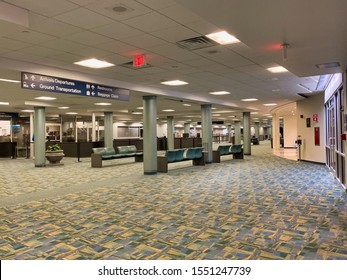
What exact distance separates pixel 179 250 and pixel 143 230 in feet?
3.16

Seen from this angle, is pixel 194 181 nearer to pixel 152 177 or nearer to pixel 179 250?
pixel 152 177

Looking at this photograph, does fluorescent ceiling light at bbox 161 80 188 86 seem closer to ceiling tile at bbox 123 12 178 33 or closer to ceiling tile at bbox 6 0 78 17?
ceiling tile at bbox 123 12 178 33

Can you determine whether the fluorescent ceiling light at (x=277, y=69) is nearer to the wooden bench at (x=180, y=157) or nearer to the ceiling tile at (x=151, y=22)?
the ceiling tile at (x=151, y=22)

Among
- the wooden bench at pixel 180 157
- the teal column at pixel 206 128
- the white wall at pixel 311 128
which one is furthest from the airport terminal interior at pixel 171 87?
the teal column at pixel 206 128

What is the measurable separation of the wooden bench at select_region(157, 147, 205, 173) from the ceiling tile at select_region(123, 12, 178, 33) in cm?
679

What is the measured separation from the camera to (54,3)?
395 centimetres

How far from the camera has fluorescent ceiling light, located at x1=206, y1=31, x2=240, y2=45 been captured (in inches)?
207

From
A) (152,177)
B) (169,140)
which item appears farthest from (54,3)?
(169,140)

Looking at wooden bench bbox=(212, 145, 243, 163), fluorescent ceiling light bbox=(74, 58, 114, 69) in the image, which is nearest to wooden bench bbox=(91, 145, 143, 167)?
wooden bench bbox=(212, 145, 243, 163)

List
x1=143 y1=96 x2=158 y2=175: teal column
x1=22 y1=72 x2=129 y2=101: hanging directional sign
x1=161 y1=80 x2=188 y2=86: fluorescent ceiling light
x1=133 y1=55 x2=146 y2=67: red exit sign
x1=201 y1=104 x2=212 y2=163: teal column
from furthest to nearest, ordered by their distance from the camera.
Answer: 1. x1=201 y1=104 x2=212 y2=163: teal column
2. x1=143 y1=96 x2=158 y2=175: teal column
3. x1=161 y1=80 x2=188 y2=86: fluorescent ceiling light
4. x1=22 y1=72 x2=129 y2=101: hanging directional sign
5. x1=133 y1=55 x2=146 y2=67: red exit sign

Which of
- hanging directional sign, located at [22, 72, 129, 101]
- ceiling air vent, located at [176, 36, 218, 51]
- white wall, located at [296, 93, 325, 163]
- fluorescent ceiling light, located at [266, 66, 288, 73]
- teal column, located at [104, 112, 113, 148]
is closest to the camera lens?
ceiling air vent, located at [176, 36, 218, 51]

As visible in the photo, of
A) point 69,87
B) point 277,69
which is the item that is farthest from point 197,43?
point 69,87

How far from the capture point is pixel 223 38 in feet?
18.0

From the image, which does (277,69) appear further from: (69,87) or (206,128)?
(206,128)
